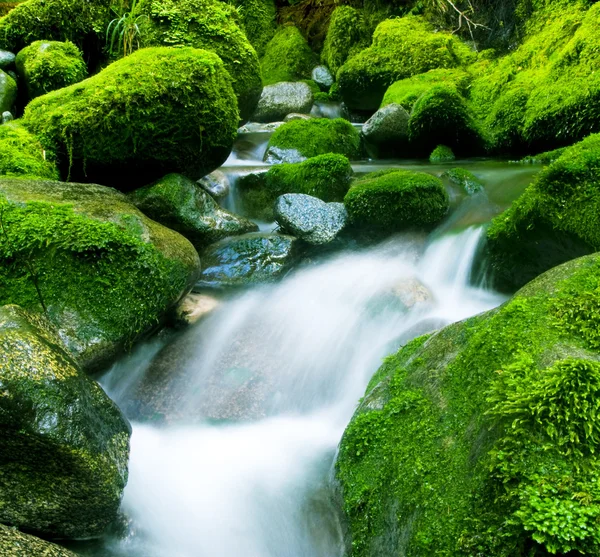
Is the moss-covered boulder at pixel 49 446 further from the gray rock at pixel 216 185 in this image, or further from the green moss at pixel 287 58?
the green moss at pixel 287 58

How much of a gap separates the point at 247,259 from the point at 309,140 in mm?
3817

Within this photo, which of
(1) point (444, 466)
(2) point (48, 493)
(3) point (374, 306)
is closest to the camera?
(1) point (444, 466)

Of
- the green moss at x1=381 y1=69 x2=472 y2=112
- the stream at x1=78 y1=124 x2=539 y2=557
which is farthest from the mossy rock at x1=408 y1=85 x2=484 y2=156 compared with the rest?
the stream at x1=78 y1=124 x2=539 y2=557

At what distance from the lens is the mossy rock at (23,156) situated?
5117 millimetres

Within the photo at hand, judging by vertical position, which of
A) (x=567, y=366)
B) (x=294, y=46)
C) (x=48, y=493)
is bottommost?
(x=48, y=493)

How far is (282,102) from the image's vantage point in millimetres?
13422

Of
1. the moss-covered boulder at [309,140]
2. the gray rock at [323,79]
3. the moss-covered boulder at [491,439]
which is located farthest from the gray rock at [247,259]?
the gray rock at [323,79]

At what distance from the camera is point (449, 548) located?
185cm

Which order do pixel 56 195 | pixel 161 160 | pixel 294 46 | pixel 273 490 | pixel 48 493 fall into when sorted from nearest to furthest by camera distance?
pixel 48 493 → pixel 273 490 → pixel 56 195 → pixel 161 160 → pixel 294 46

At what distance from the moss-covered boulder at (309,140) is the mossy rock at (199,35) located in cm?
112

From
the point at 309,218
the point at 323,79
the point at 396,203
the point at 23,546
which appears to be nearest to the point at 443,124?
the point at 396,203

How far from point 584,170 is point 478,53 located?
918cm

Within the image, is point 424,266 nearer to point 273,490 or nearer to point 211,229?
point 211,229

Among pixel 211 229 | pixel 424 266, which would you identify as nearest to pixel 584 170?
pixel 424 266
